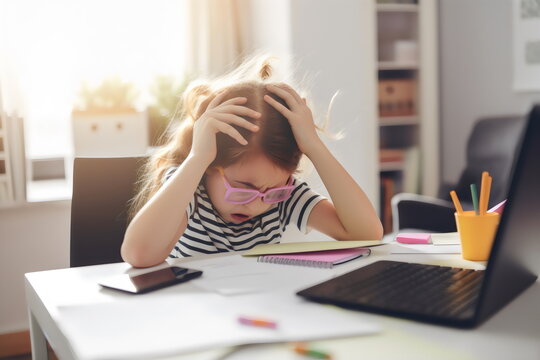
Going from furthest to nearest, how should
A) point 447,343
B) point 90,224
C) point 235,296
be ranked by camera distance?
point 90,224 → point 235,296 → point 447,343

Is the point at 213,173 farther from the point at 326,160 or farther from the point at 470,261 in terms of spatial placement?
the point at 470,261

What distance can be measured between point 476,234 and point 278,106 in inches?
17.5

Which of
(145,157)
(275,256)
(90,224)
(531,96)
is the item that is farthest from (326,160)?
A: (531,96)

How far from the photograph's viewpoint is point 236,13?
10.4 feet

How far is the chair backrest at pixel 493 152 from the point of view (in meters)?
2.74

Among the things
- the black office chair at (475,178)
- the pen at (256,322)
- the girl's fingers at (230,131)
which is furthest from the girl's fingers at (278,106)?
the black office chair at (475,178)

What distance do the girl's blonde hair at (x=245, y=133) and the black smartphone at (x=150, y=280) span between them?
0.32m

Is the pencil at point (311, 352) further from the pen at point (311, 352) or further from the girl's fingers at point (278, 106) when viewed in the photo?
the girl's fingers at point (278, 106)

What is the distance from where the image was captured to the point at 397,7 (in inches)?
134

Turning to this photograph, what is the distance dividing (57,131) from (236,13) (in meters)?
1.07

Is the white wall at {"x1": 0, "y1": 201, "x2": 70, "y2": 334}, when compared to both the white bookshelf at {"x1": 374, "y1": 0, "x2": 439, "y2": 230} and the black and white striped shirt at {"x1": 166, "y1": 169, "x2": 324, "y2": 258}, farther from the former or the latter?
the white bookshelf at {"x1": 374, "y1": 0, "x2": 439, "y2": 230}

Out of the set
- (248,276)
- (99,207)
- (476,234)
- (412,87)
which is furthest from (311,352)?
(412,87)

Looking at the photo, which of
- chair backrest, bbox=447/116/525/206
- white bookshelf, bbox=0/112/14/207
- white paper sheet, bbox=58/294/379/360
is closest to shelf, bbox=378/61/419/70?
chair backrest, bbox=447/116/525/206

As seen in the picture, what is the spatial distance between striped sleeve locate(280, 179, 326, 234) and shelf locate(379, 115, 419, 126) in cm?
221
